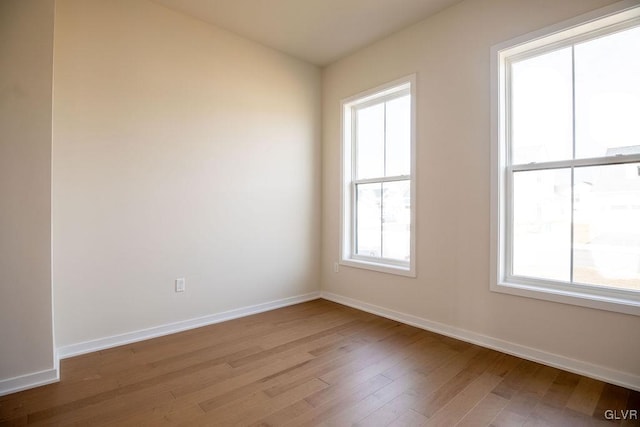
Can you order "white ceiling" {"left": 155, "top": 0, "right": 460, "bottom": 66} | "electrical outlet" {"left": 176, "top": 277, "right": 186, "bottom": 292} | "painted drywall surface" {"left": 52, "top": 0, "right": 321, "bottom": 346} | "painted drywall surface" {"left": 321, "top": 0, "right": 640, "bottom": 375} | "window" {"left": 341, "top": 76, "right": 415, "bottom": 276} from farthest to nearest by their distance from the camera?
"window" {"left": 341, "top": 76, "right": 415, "bottom": 276}
"electrical outlet" {"left": 176, "top": 277, "right": 186, "bottom": 292}
"white ceiling" {"left": 155, "top": 0, "right": 460, "bottom": 66}
"painted drywall surface" {"left": 52, "top": 0, "right": 321, "bottom": 346}
"painted drywall surface" {"left": 321, "top": 0, "right": 640, "bottom": 375}

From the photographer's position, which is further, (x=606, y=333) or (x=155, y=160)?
(x=155, y=160)

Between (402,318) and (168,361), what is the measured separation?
7.08 ft

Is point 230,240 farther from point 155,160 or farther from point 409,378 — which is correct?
point 409,378

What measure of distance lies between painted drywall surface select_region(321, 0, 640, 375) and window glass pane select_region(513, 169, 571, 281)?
0.23 meters

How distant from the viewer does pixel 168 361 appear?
2373 millimetres

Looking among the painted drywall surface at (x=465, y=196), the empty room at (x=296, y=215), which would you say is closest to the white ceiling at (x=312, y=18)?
the empty room at (x=296, y=215)

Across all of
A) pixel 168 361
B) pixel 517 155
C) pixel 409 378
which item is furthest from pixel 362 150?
pixel 168 361

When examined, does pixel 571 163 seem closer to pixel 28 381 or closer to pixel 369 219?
pixel 369 219

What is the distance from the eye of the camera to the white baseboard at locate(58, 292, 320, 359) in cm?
247

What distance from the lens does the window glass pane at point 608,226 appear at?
6.82ft

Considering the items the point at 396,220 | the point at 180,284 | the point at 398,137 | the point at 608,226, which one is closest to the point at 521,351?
the point at 608,226

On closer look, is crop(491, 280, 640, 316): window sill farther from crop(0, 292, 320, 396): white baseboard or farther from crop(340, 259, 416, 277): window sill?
crop(0, 292, 320, 396): white baseboard

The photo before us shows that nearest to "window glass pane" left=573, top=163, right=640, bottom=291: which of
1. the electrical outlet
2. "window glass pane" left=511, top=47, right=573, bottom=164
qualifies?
"window glass pane" left=511, top=47, right=573, bottom=164

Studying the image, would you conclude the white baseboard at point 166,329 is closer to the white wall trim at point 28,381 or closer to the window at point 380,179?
the white wall trim at point 28,381
